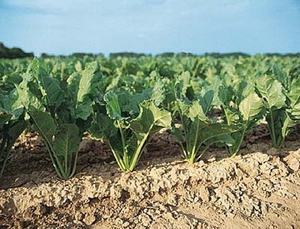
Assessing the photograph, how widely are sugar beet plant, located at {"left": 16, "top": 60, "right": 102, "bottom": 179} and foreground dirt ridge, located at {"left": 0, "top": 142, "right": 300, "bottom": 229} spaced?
26cm

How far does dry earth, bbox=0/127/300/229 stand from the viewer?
10.7ft

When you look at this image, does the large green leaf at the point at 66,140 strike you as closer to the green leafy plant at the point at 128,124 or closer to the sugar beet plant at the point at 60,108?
the sugar beet plant at the point at 60,108

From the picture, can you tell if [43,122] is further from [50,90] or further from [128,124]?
[128,124]

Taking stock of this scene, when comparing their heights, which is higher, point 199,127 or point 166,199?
point 199,127

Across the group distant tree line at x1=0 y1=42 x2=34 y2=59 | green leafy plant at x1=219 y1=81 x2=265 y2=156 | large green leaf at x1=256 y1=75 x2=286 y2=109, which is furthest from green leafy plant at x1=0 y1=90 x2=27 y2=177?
distant tree line at x1=0 y1=42 x2=34 y2=59

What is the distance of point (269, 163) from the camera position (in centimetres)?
413

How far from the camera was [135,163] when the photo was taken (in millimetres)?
3822

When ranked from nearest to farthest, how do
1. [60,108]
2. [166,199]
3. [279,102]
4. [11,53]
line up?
[166,199] → [60,108] → [279,102] → [11,53]

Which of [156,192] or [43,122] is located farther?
[156,192]

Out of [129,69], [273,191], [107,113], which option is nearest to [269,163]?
[273,191]

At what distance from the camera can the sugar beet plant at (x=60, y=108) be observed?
11.1ft

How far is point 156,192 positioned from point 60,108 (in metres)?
1.04

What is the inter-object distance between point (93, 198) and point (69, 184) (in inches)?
9.5

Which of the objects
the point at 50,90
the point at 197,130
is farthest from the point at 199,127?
the point at 50,90
